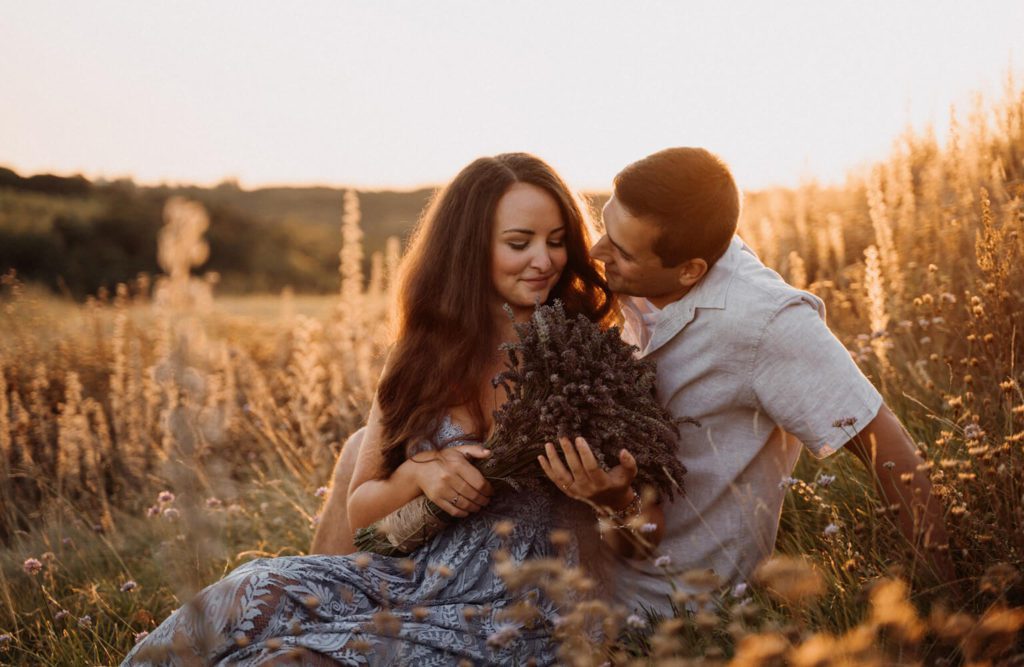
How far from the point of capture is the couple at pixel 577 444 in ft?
8.29

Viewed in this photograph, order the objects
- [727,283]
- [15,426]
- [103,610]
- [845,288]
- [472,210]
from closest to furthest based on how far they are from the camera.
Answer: [727,283] → [472,210] → [103,610] → [845,288] → [15,426]

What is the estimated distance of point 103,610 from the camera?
4.16 meters

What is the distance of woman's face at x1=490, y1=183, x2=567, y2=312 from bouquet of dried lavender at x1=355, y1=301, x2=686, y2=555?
554mm

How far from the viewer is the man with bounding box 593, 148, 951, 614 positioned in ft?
8.41

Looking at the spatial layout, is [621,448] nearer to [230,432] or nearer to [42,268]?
[230,432]

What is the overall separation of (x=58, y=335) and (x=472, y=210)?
765 centimetres

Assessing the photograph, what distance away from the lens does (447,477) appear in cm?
286

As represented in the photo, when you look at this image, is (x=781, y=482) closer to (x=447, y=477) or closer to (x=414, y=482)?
(x=447, y=477)

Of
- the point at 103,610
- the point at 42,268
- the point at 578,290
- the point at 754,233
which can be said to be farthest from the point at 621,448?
the point at 42,268

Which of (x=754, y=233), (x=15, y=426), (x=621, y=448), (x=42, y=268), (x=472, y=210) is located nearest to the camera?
(x=621, y=448)

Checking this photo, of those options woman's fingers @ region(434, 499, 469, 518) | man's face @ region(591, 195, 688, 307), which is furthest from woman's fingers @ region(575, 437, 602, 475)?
man's face @ region(591, 195, 688, 307)

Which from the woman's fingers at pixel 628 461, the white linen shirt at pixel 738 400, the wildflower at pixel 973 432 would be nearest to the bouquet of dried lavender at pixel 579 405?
the woman's fingers at pixel 628 461

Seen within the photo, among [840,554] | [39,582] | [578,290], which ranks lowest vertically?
[39,582]


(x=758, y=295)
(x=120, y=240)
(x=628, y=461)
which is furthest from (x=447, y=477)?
(x=120, y=240)
